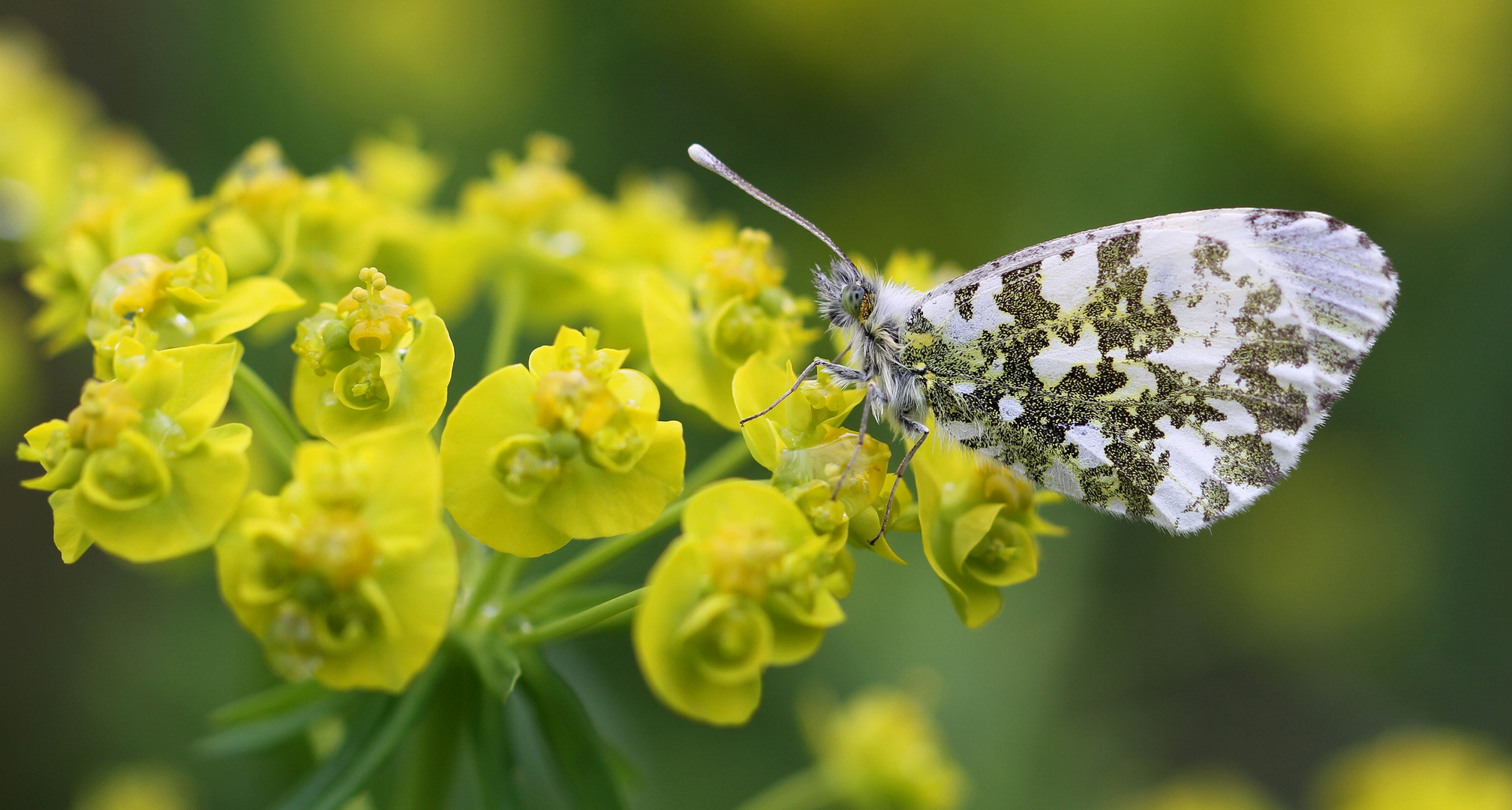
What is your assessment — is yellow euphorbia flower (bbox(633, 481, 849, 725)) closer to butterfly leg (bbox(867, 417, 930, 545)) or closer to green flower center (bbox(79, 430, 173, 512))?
butterfly leg (bbox(867, 417, 930, 545))

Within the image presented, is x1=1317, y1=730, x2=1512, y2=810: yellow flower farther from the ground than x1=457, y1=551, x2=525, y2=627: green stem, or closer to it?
closer to it

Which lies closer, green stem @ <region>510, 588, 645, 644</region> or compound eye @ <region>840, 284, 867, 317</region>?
green stem @ <region>510, 588, 645, 644</region>

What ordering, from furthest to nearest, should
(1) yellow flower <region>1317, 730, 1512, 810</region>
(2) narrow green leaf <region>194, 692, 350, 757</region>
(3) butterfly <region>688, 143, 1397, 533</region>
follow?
(1) yellow flower <region>1317, 730, 1512, 810</region>, (3) butterfly <region>688, 143, 1397, 533</region>, (2) narrow green leaf <region>194, 692, 350, 757</region>

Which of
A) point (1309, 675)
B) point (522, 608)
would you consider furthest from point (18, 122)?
point (1309, 675)

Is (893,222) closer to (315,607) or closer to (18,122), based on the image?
(18,122)

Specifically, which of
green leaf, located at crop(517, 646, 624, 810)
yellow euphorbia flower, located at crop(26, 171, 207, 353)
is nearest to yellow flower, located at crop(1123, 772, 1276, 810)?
green leaf, located at crop(517, 646, 624, 810)
